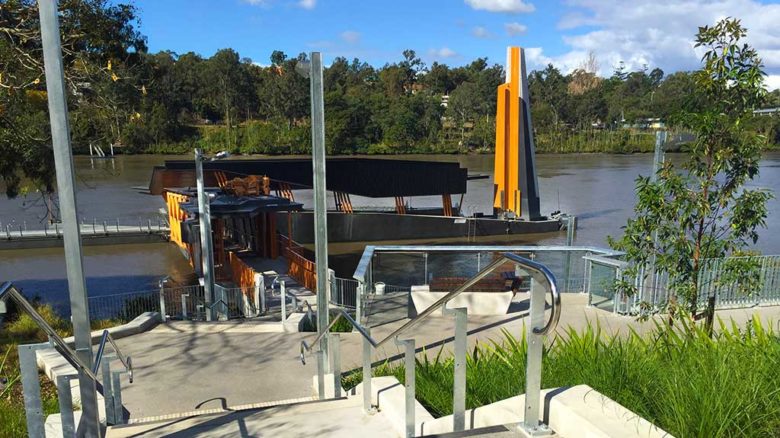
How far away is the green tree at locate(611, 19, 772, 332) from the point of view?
212 inches

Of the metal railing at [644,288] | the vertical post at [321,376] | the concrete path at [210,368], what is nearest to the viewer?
the vertical post at [321,376]

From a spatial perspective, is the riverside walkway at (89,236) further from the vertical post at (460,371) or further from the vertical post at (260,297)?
the vertical post at (460,371)

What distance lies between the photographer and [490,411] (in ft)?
10.3

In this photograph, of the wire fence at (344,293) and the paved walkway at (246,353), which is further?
the wire fence at (344,293)

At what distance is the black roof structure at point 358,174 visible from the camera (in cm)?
2339

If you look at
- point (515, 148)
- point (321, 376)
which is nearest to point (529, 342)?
point (321, 376)

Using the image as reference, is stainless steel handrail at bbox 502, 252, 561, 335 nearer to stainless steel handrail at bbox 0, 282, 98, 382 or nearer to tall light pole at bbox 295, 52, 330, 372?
stainless steel handrail at bbox 0, 282, 98, 382

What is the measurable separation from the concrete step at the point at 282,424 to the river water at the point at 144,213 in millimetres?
10735

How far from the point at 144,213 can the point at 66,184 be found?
111 ft

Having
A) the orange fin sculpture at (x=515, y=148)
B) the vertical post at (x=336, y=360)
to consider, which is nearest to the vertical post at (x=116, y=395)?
the vertical post at (x=336, y=360)

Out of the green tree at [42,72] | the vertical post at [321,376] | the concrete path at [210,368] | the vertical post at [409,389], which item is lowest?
the concrete path at [210,368]

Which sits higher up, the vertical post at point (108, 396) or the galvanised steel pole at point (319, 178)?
the galvanised steel pole at point (319, 178)

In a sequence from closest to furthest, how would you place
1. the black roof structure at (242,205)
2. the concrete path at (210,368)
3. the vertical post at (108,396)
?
1. the vertical post at (108,396)
2. the concrete path at (210,368)
3. the black roof structure at (242,205)

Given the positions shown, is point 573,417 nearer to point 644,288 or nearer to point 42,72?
point 644,288
